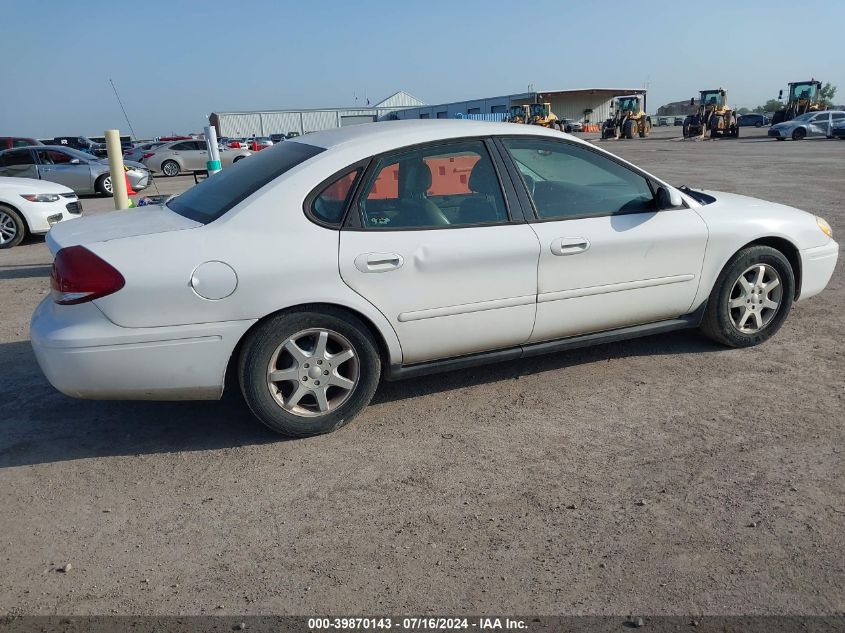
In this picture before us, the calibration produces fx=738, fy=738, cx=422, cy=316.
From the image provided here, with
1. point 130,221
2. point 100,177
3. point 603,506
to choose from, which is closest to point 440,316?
point 603,506

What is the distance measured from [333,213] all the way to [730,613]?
2.50 meters

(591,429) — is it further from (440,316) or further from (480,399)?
(440,316)

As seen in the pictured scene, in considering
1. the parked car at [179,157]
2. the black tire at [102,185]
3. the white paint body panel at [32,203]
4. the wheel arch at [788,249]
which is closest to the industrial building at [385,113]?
the parked car at [179,157]

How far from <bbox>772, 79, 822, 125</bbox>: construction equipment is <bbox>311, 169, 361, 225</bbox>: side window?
146 feet

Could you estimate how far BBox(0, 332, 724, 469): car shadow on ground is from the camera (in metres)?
3.84

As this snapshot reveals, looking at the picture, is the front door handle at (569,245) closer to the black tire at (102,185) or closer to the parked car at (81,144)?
the black tire at (102,185)

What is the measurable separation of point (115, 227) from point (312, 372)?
4.21 feet

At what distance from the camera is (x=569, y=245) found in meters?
4.18

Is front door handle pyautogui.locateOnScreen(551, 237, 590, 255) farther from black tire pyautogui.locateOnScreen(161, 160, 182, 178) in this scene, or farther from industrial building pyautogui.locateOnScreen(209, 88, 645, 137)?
industrial building pyautogui.locateOnScreen(209, 88, 645, 137)

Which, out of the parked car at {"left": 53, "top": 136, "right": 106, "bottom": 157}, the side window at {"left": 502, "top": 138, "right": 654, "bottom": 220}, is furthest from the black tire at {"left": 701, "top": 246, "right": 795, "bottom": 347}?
the parked car at {"left": 53, "top": 136, "right": 106, "bottom": 157}

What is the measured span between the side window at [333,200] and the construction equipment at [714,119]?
41338 millimetres

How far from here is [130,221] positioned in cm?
400

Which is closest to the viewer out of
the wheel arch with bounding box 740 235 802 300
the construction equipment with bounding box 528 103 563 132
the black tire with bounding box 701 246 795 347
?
the black tire with bounding box 701 246 795 347

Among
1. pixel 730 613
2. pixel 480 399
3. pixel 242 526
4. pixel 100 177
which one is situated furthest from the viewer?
pixel 100 177
